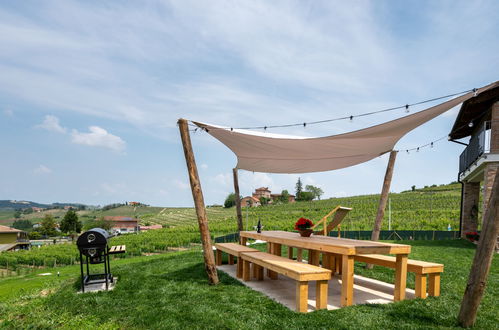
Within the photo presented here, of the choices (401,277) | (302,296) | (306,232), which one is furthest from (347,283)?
(306,232)

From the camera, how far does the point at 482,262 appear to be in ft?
9.68

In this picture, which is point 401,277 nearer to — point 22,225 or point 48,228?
point 48,228

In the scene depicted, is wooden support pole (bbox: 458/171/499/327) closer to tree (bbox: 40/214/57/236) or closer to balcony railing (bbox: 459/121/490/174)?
balcony railing (bbox: 459/121/490/174)

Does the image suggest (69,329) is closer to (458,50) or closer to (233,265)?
(233,265)

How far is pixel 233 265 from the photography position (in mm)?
6902

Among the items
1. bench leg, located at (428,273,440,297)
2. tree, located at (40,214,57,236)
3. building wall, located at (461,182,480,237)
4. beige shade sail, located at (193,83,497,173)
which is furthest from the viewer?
tree, located at (40,214,57,236)

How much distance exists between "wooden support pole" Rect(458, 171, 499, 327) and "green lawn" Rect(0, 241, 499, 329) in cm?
19

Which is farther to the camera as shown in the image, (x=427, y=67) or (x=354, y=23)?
(x=354, y=23)

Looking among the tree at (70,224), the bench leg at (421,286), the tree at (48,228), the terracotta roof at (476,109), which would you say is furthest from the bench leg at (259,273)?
the tree at (48,228)

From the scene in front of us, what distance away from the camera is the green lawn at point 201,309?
323 cm

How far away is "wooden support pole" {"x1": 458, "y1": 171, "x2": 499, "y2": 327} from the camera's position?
2918 millimetres

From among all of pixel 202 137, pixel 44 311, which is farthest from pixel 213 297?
pixel 202 137

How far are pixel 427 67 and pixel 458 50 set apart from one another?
45cm

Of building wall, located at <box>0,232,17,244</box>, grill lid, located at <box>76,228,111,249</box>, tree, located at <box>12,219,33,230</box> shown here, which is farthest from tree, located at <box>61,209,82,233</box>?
grill lid, located at <box>76,228,111,249</box>
